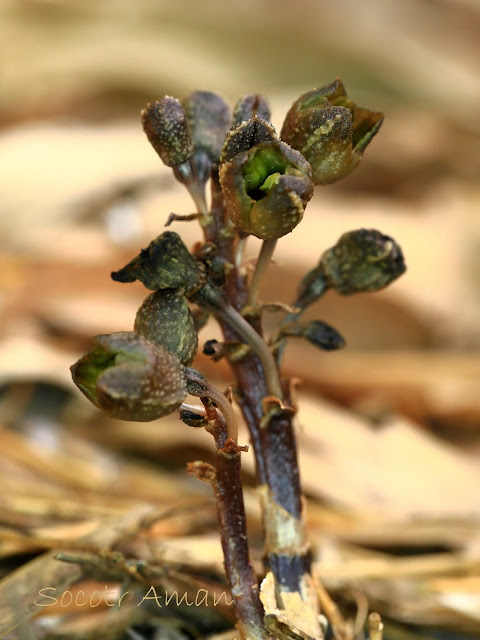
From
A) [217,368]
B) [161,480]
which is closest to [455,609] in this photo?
[161,480]

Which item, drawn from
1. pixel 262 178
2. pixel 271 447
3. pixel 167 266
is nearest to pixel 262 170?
pixel 262 178

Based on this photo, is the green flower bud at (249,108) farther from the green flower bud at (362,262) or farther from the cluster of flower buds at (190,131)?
the green flower bud at (362,262)

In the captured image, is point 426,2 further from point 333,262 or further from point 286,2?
point 333,262

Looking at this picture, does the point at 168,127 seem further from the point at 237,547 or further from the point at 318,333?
the point at 237,547

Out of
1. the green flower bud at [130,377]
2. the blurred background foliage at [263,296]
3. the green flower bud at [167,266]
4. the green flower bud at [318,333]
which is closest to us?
the green flower bud at [130,377]

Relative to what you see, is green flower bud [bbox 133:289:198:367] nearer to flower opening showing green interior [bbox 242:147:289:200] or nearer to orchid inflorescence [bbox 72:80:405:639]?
orchid inflorescence [bbox 72:80:405:639]

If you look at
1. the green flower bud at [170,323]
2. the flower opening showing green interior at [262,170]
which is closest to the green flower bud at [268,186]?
the flower opening showing green interior at [262,170]
